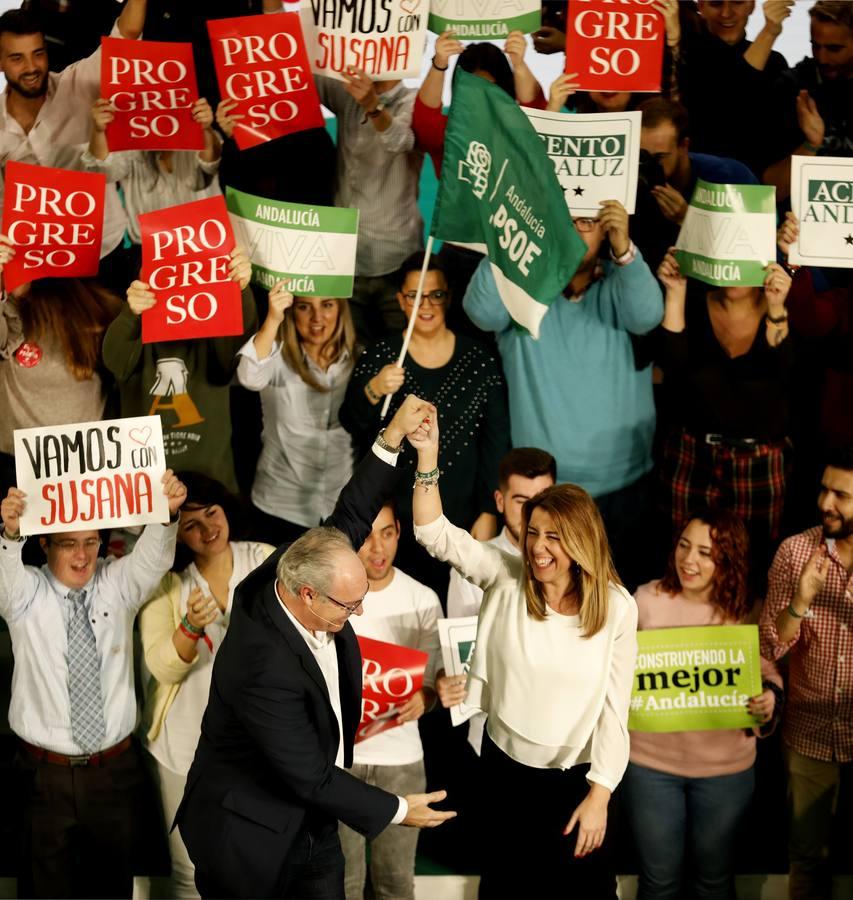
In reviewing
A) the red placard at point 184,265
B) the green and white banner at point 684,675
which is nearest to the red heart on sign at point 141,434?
the red placard at point 184,265

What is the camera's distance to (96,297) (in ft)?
15.8

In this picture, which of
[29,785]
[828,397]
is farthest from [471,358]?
[29,785]

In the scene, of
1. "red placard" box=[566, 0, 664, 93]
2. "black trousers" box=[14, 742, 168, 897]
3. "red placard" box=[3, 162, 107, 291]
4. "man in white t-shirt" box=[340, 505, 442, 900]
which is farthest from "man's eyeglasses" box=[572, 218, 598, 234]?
"black trousers" box=[14, 742, 168, 897]

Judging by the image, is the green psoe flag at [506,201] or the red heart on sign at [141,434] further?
the red heart on sign at [141,434]

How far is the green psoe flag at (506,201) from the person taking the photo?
404 cm

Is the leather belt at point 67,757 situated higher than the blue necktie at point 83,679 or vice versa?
the blue necktie at point 83,679

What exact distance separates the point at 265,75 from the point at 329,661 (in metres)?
2.27

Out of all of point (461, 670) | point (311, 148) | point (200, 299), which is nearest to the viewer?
point (461, 670)

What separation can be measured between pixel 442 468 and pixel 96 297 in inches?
52.4

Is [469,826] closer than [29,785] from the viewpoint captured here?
No

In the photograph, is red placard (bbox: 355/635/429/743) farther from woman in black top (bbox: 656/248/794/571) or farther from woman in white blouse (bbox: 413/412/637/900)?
woman in black top (bbox: 656/248/794/571)

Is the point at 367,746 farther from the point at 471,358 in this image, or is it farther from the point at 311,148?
the point at 311,148

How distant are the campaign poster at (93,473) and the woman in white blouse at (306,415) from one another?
55 centimetres

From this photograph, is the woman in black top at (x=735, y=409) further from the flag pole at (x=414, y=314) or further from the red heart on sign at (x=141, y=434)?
the red heart on sign at (x=141, y=434)
